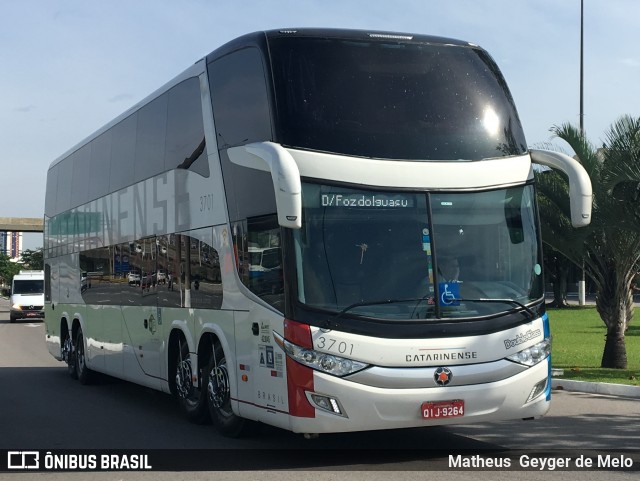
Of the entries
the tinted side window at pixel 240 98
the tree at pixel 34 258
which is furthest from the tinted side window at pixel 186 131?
the tree at pixel 34 258

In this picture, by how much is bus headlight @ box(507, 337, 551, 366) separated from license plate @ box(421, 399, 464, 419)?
2.28ft

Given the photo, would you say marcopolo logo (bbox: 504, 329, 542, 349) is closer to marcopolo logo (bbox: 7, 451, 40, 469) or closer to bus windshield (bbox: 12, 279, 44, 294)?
marcopolo logo (bbox: 7, 451, 40, 469)

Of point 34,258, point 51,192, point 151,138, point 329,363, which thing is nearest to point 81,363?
point 51,192

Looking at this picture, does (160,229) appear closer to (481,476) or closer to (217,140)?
(217,140)

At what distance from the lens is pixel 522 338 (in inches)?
371

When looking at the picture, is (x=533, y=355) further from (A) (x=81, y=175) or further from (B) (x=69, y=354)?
(B) (x=69, y=354)

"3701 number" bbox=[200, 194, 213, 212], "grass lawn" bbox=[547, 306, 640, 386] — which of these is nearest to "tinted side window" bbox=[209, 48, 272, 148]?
"3701 number" bbox=[200, 194, 213, 212]

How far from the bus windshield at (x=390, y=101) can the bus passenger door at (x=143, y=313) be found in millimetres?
4663

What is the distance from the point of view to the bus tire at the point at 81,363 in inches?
716

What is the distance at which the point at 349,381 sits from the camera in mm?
8766

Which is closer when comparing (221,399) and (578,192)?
(578,192)

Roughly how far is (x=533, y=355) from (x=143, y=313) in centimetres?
652

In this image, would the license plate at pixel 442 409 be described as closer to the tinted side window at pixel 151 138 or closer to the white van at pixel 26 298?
the tinted side window at pixel 151 138

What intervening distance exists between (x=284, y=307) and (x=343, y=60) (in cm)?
251
